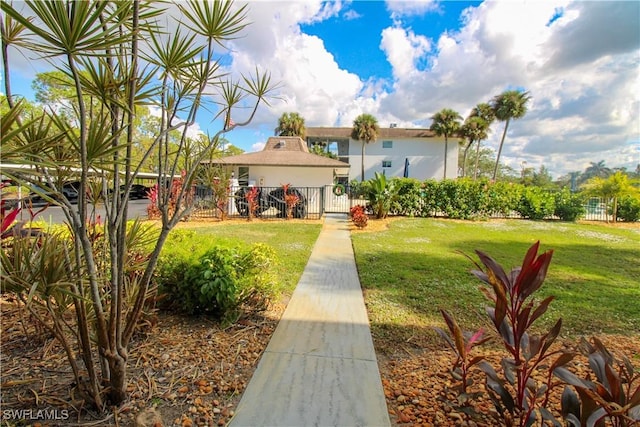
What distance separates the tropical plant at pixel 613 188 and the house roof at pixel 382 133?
1902 cm

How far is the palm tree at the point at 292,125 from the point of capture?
1313 inches

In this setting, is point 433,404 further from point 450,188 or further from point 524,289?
point 450,188

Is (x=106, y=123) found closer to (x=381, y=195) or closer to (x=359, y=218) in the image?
(x=359, y=218)

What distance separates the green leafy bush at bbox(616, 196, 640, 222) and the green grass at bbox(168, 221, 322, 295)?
46.4ft

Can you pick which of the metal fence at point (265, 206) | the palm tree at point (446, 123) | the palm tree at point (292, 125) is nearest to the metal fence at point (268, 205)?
the metal fence at point (265, 206)

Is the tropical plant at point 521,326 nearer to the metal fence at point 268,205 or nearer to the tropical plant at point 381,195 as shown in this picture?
the tropical plant at point 381,195

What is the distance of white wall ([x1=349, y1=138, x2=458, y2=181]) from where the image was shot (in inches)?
1268

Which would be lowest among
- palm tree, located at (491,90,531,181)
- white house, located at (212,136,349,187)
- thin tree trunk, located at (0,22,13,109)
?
thin tree trunk, located at (0,22,13,109)

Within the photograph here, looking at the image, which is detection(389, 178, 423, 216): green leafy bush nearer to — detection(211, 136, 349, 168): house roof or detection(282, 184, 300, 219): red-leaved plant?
detection(282, 184, 300, 219): red-leaved plant

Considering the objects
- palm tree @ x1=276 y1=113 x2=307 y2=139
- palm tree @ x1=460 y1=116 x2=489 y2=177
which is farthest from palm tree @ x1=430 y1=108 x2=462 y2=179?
palm tree @ x1=276 y1=113 x2=307 y2=139

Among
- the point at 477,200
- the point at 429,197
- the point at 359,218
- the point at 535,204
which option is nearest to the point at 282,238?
the point at 359,218

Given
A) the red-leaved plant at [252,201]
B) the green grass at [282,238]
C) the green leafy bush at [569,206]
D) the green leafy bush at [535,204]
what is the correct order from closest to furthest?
1. the green grass at [282,238]
2. the red-leaved plant at [252,201]
3. the green leafy bush at [569,206]
4. the green leafy bush at [535,204]

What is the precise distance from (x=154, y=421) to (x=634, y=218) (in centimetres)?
1950

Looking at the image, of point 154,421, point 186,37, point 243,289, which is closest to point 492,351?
point 243,289
